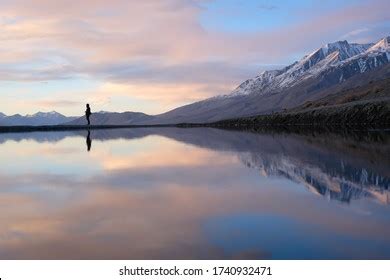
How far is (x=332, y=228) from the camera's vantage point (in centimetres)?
1518


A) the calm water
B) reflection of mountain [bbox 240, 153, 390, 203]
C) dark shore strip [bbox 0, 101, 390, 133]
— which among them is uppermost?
dark shore strip [bbox 0, 101, 390, 133]

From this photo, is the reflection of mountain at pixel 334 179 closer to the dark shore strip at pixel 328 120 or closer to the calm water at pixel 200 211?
the calm water at pixel 200 211

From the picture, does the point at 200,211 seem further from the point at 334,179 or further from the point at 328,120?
the point at 328,120

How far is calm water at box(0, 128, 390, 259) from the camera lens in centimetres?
1322

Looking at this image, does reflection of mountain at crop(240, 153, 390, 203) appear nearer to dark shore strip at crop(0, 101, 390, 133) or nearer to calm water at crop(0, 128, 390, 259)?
calm water at crop(0, 128, 390, 259)

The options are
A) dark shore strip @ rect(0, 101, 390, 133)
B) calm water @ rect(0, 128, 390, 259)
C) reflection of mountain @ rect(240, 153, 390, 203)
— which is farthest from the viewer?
dark shore strip @ rect(0, 101, 390, 133)

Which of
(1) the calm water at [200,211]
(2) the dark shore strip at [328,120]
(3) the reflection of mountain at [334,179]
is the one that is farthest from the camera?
(2) the dark shore strip at [328,120]

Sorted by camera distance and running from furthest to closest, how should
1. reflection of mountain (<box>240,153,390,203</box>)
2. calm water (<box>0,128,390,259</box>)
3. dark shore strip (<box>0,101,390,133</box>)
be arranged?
dark shore strip (<box>0,101,390,133</box>) < reflection of mountain (<box>240,153,390,203</box>) < calm water (<box>0,128,390,259</box>)

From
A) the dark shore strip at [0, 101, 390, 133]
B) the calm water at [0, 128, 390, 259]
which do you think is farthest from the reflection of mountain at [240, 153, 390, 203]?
the dark shore strip at [0, 101, 390, 133]

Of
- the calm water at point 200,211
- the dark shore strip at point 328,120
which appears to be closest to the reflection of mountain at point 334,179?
the calm water at point 200,211

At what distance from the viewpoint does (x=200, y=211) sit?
18000 mm

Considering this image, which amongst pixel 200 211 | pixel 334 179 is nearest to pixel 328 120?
pixel 334 179

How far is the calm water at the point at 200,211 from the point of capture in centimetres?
1322
